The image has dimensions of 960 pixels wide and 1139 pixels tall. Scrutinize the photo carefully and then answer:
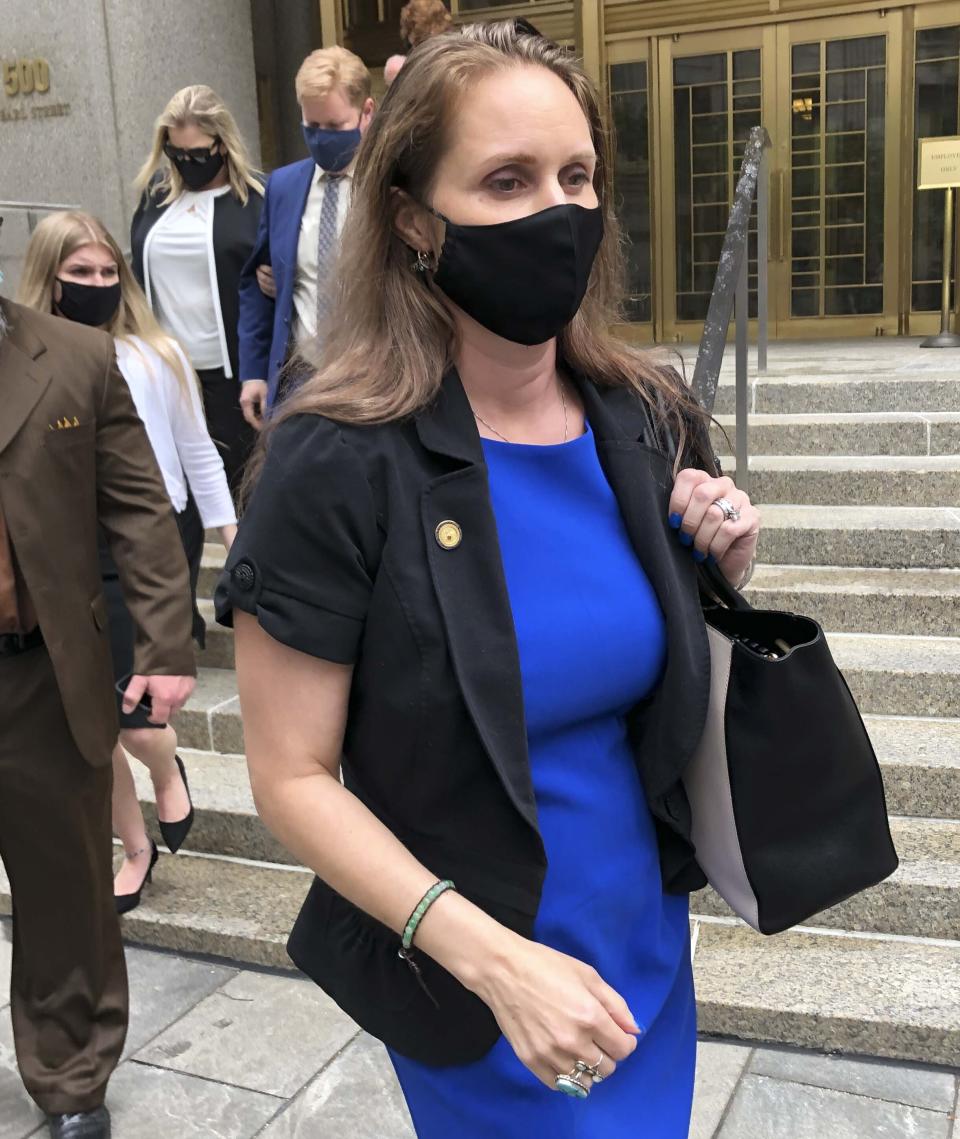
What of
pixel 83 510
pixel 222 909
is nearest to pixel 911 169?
pixel 222 909

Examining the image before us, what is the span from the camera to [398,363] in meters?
1.48

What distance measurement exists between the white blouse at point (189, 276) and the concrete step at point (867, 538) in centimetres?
230

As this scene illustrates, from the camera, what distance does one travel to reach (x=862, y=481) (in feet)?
16.8

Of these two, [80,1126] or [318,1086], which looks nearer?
[80,1126]

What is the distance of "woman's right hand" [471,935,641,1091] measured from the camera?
1173 mm

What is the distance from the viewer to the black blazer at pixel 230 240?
502 centimetres

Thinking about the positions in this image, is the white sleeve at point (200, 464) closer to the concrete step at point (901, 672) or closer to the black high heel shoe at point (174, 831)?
the black high heel shoe at point (174, 831)

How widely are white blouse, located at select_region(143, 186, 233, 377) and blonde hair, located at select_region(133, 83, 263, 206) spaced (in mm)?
62

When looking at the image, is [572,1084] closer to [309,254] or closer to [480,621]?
[480,621]

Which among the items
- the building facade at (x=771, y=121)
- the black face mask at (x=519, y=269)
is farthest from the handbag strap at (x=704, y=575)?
the building facade at (x=771, y=121)

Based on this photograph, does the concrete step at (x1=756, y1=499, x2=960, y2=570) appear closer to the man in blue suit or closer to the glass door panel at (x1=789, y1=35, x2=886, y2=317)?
the man in blue suit

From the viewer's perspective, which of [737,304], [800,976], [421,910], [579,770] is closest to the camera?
[421,910]

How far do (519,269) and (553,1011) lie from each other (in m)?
0.79

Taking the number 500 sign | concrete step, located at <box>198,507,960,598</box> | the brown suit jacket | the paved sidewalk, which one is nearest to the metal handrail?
concrete step, located at <box>198,507,960,598</box>
